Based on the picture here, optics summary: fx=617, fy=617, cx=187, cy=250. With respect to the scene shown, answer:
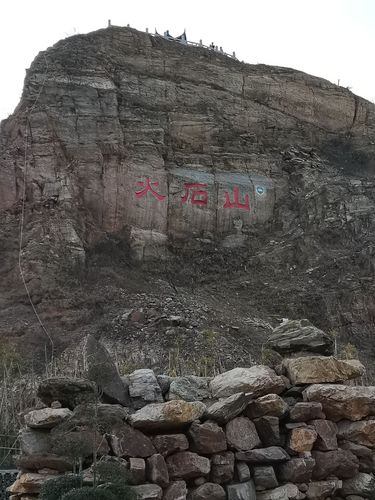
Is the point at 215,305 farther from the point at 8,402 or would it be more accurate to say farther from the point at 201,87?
the point at 201,87

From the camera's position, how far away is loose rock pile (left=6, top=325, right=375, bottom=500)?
219 inches

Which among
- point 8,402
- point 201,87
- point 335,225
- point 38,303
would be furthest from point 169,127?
point 8,402

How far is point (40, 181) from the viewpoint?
73.3ft

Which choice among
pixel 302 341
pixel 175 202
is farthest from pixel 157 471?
pixel 175 202

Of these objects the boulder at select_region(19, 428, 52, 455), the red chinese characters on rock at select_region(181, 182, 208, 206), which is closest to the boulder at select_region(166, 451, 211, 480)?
the boulder at select_region(19, 428, 52, 455)

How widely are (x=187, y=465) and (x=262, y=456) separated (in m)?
0.74

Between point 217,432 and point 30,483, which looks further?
point 217,432

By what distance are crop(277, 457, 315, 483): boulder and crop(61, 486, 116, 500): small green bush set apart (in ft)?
5.89

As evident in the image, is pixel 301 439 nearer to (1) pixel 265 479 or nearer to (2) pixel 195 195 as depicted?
(1) pixel 265 479

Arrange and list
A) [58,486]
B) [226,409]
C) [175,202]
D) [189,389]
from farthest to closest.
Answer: [175,202], [189,389], [226,409], [58,486]

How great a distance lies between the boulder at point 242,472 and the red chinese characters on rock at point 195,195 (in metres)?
18.0

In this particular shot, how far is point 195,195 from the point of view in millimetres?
24297

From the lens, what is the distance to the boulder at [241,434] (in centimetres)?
589

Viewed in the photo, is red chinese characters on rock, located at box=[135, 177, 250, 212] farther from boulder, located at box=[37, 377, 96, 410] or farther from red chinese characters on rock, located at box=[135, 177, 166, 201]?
boulder, located at box=[37, 377, 96, 410]
